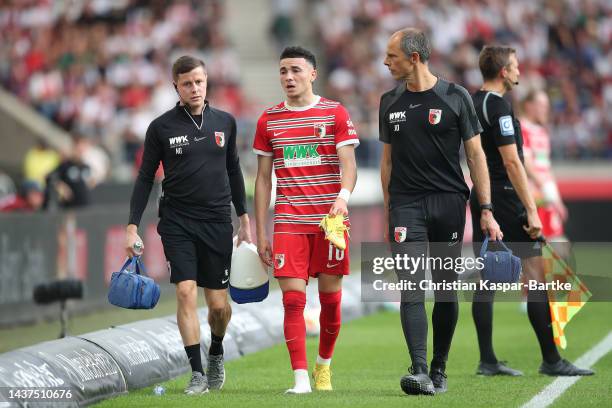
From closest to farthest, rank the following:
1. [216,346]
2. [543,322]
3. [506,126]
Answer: [216,346] → [506,126] → [543,322]

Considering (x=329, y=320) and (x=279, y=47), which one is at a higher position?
(x=279, y=47)

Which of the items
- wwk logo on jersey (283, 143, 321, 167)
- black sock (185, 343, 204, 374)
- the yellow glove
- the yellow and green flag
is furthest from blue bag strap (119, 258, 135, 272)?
the yellow and green flag

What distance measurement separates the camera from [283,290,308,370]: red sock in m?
8.81

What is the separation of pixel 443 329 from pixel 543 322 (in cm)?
138

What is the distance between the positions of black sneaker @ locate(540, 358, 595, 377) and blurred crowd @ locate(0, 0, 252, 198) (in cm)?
1546

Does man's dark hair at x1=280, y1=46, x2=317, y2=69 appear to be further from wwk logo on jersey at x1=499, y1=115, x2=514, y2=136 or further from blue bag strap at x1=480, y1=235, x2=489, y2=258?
blue bag strap at x1=480, y1=235, x2=489, y2=258

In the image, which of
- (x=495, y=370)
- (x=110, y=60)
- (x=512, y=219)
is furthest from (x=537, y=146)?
(x=110, y=60)

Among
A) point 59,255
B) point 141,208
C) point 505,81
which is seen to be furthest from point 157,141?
point 59,255

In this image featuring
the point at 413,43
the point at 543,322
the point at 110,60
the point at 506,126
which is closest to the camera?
the point at 413,43

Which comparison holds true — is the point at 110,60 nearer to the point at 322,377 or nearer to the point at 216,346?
the point at 216,346

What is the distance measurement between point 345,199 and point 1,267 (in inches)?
255

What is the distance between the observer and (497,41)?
3119 cm

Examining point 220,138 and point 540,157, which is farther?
point 540,157

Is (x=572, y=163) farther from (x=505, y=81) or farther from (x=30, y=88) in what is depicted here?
(x=505, y=81)
